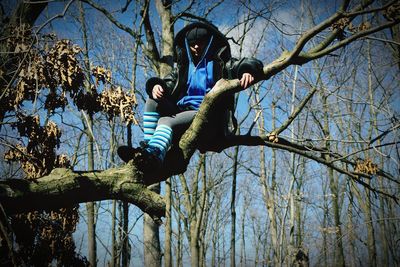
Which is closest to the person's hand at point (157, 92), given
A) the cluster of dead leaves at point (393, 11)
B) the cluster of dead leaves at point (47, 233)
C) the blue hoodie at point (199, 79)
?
the blue hoodie at point (199, 79)

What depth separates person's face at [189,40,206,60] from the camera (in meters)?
3.03

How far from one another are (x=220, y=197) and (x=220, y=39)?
67.8ft

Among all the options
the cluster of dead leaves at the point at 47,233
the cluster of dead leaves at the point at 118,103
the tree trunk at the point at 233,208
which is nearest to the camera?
the cluster of dead leaves at the point at 118,103

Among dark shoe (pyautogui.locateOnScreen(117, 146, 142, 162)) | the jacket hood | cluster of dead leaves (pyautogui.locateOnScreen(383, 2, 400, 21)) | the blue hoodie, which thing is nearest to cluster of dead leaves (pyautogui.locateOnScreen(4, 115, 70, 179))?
dark shoe (pyautogui.locateOnScreen(117, 146, 142, 162))

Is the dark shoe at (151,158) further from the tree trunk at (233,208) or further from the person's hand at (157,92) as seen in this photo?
the tree trunk at (233,208)

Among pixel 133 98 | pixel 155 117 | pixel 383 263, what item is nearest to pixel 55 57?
pixel 133 98

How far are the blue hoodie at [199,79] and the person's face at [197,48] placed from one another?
43 mm

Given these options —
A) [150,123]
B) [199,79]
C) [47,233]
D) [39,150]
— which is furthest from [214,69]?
[47,233]

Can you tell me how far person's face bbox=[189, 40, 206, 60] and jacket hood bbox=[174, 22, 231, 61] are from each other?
0.10m

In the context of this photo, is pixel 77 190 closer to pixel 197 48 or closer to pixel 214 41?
pixel 197 48

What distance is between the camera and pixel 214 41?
121 inches

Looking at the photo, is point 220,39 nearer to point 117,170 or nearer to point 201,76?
point 201,76

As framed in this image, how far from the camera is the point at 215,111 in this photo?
2.43m

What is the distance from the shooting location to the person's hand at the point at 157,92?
2.68 m
